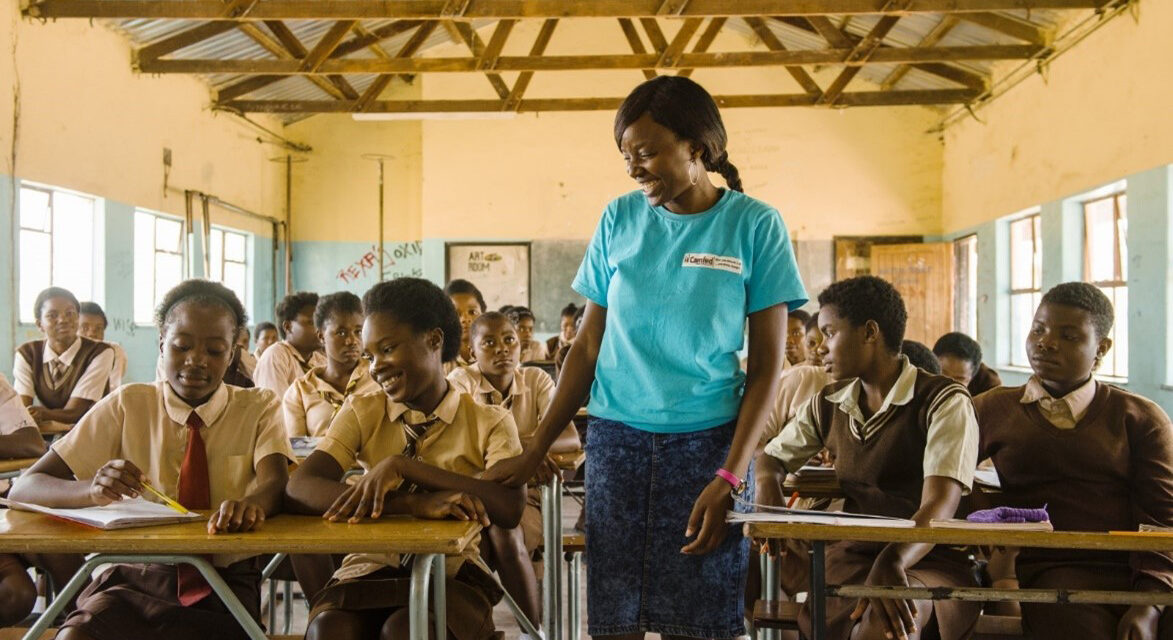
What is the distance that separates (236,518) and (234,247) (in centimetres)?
1061

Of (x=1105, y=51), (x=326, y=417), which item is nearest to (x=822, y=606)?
(x=326, y=417)

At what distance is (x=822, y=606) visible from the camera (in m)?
1.88

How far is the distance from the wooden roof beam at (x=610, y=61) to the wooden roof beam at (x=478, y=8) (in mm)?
1352

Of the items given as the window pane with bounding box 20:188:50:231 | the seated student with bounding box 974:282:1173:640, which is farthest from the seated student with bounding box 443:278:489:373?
the window pane with bounding box 20:188:50:231

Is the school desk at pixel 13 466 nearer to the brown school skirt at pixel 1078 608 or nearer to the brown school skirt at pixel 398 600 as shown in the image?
the brown school skirt at pixel 398 600

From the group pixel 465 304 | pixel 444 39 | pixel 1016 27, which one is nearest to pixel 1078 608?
pixel 465 304

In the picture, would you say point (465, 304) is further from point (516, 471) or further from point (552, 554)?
point (516, 471)

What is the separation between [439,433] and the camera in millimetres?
2242

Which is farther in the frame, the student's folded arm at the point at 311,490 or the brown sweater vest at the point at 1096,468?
the brown sweater vest at the point at 1096,468

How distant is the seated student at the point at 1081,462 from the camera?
2.16 meters

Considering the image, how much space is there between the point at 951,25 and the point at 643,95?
7.94 metres

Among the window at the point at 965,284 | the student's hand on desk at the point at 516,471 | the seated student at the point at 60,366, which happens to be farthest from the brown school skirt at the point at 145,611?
the window at the point at 965,284

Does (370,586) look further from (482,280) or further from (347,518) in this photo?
(482,280)

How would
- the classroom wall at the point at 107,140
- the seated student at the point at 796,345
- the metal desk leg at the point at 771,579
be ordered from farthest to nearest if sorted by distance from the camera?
the classroom wall at the point at 107,140, the seated student at the point at 796,345, the metal desk leg at the point at 771,579
